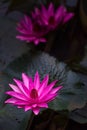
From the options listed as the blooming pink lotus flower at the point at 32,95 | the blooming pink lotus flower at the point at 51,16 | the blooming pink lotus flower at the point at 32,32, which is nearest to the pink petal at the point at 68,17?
the blooming pink lotus flower at the point at 51,16

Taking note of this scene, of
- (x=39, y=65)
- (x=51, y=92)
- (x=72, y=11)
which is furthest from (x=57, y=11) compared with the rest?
(x=51, y=92)

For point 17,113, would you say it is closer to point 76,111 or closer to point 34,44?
point 76,111

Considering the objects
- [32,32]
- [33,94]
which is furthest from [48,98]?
[32,32]

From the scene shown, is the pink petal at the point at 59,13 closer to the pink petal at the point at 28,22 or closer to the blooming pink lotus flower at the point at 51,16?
the blooming pink lotus flower at the point at 51,16

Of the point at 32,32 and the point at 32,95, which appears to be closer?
the point at 32,95

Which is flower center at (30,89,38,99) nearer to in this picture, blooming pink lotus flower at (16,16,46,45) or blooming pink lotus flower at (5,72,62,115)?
blooming pink lotus flower at (5,72,62,115)

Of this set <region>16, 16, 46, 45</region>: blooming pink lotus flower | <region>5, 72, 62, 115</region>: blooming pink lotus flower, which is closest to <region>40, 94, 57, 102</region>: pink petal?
<region>5, 72, 62, 115</region>: blooming pink lotus flower

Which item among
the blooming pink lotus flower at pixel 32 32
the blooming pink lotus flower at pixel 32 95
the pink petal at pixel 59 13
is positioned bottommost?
the blooming pink lotus flower at pixel 32 32

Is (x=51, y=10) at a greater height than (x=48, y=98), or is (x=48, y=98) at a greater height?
(x=48, y=98)

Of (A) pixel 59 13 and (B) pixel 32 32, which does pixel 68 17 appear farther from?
(B) pixel 32 32
